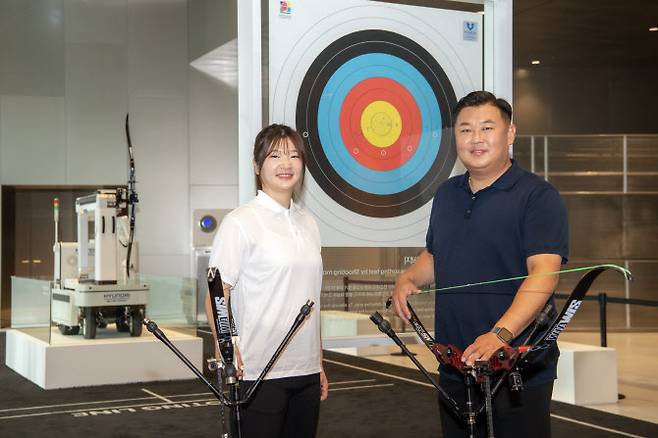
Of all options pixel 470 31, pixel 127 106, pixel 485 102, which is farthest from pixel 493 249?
pixel 127 106

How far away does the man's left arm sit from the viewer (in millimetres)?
1567

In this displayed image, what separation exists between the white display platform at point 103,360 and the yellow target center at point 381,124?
3.74 m

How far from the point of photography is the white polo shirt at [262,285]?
2.06m

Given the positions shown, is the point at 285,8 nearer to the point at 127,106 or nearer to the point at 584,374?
the point at 584,374

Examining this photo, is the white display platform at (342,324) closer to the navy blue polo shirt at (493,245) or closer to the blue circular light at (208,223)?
the navy blue polo shirt at (493,245)

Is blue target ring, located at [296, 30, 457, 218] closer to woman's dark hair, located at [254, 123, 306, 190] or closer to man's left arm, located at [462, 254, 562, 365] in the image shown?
woman's dark hair, located at [254, 123, 306, 190]

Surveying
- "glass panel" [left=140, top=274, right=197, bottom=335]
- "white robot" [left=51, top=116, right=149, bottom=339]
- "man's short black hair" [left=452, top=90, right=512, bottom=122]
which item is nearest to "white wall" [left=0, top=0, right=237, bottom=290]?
"white robot" [left=51, top=116, right=149, bottom=339]

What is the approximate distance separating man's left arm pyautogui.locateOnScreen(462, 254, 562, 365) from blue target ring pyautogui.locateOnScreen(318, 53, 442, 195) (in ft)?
3.50

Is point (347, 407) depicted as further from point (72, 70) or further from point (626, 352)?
point (72, 70)

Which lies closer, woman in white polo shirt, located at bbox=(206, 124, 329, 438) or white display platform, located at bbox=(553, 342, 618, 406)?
woman in white polo shirt, located at bbox=(206, 124, 329, 438)

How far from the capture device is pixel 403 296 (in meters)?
1.90

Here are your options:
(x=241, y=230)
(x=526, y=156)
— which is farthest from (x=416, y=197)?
(x=526, y=156)

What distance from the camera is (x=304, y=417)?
6.93ft

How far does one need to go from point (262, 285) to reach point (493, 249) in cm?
52
